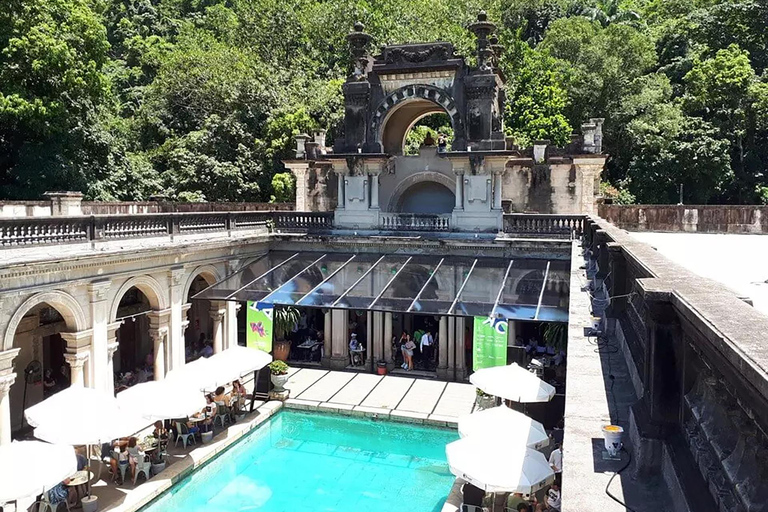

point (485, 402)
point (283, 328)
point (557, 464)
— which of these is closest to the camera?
point (557, 464)

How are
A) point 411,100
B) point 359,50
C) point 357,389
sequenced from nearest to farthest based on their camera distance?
point 357,389 → point 411,100 → point 359,50

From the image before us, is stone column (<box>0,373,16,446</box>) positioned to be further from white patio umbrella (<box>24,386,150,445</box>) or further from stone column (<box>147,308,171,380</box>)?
stone column (<box>147,308,171,380</box>)

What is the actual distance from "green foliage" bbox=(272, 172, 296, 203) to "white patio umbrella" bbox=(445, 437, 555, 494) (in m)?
23.7

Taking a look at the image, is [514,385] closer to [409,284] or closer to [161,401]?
[409,284]

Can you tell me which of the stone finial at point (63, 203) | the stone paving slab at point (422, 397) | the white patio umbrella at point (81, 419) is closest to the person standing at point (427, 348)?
the stone paving slab at point (422, 397)

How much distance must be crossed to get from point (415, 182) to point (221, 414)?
38.5 feet

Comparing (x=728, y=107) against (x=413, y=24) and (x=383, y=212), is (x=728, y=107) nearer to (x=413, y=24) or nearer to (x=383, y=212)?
(x=413, y=24)

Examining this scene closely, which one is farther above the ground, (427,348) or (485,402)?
(427,348)

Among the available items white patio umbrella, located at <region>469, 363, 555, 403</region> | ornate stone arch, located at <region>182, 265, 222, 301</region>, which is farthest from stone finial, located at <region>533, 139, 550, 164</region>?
ornate stone arch, located at <region>182, 265, 222, 301</region>

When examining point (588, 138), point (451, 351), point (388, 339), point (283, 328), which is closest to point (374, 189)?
point (388, 339)

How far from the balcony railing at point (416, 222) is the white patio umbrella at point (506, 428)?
33.9 ft

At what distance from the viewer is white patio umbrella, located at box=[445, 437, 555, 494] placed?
9484 mm

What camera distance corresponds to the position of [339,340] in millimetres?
21234

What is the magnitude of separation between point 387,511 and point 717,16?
42.5 m
